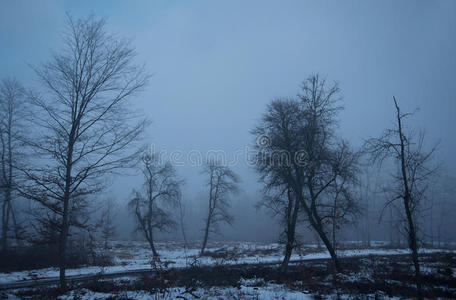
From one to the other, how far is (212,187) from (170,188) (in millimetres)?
5357

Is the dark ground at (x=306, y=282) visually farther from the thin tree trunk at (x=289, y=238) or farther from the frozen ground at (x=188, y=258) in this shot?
the frozen ground at (x=188, y=258)

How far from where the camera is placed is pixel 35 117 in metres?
8.34

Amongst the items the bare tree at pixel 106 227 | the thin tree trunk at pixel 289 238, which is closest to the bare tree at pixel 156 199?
the bare tree at pixel 106 227

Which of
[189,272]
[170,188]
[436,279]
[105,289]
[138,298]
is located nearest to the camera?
[138,298]

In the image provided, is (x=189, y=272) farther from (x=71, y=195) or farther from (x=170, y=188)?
(x=170, y=188)

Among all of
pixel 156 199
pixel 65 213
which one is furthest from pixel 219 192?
pixel 65 213

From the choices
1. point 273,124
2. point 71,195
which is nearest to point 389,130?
point 273,124

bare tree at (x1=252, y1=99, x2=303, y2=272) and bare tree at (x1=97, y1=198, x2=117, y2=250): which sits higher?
bare tree at (x1=252, y1=99, x2=303, y2=272)

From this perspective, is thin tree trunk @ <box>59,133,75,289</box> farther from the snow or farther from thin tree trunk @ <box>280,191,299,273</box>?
thin tree trunk @ <box>280,191,299,273</box>

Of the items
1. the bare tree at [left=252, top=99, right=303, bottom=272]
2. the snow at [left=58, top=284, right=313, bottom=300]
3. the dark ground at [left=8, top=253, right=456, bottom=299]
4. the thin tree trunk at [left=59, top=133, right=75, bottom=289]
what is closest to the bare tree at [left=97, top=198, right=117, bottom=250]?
the thin tree trunk at [left=59, top=133, right=75, bottom=289]

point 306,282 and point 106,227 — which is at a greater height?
point 106,227

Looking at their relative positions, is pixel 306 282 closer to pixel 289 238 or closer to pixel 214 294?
pixel 289 238

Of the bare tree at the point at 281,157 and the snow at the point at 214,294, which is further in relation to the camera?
the bare tree at the point at 281,157

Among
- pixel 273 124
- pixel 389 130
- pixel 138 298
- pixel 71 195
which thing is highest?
pixel 273 124
